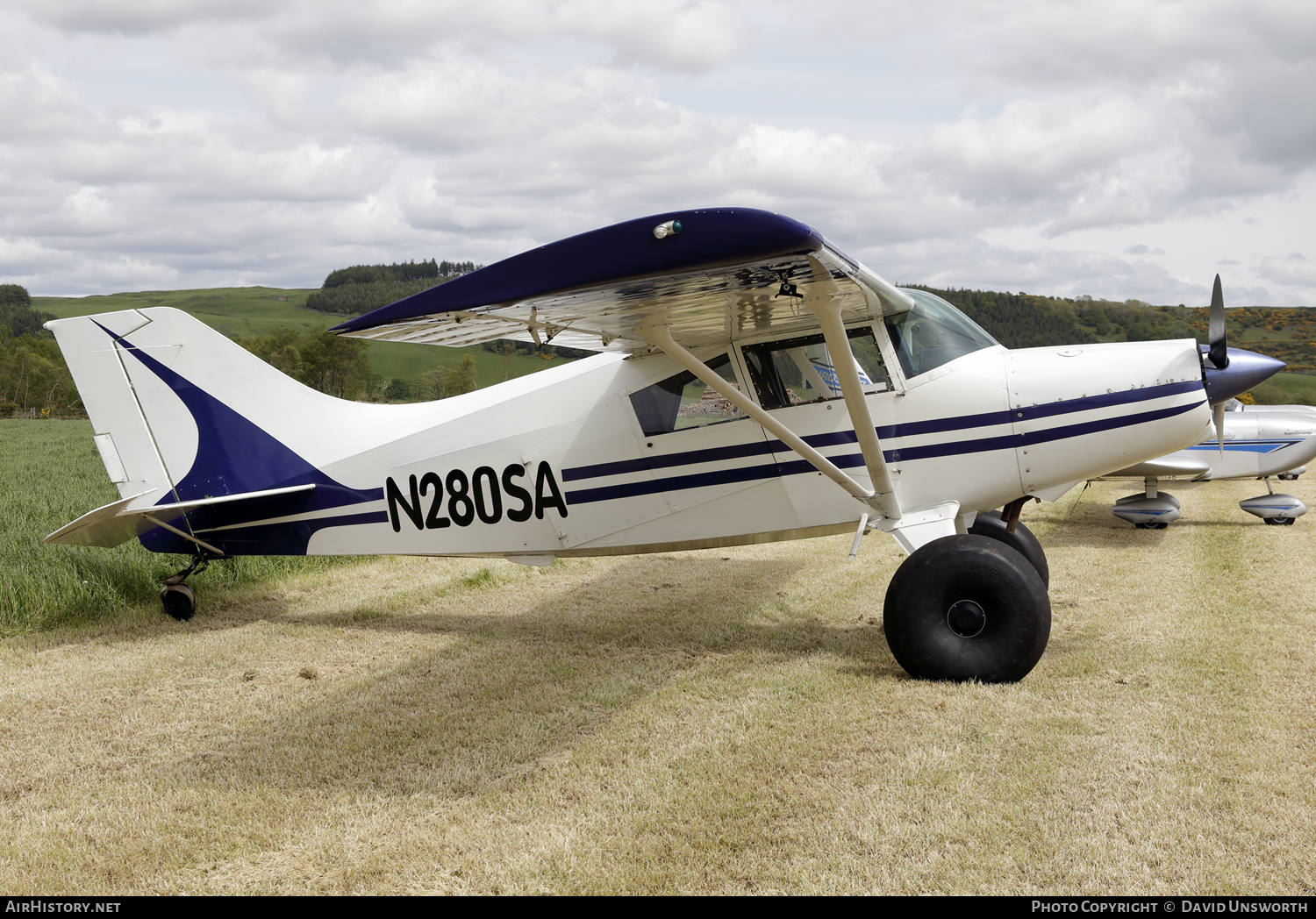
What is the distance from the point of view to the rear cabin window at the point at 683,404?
6219mm

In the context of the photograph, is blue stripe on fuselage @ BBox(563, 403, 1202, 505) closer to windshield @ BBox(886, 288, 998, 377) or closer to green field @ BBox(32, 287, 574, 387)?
windshield @ BBox(886, 288, 998, 377)

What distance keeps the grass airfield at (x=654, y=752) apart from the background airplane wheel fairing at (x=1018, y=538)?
1.46 ft

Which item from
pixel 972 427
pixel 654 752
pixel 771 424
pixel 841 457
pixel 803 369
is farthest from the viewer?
pixel 803 369

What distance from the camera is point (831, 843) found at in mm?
3346

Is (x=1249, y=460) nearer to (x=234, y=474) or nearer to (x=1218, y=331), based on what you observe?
(x=1218, y=331)

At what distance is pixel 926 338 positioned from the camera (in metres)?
6.04

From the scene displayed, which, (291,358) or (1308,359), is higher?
(291,358)

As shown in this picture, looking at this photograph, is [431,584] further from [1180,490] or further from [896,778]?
[1180,490]

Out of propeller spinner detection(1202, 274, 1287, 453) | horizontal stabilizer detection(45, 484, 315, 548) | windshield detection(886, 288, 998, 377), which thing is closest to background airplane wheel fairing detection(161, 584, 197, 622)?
horizontal stabilizer detection(45, 484, 315, 548)

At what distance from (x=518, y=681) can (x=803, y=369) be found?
299 centimetres

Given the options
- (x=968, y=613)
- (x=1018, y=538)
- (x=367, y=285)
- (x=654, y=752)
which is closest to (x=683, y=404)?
(x=968, y=613)

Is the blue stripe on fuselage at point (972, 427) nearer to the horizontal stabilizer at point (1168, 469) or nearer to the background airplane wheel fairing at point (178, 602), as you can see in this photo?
the background airplane wheel fairing at point (178, 602)
